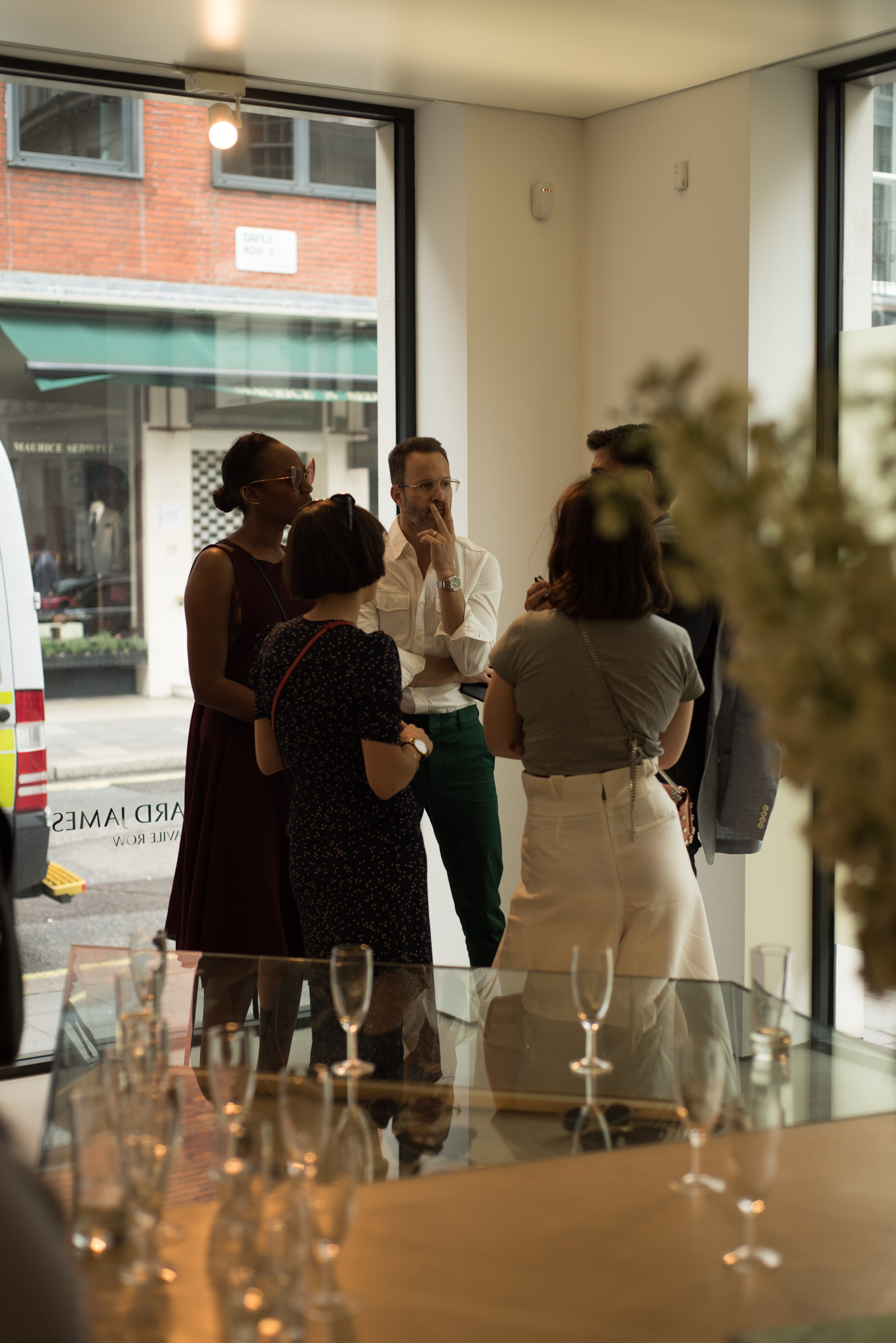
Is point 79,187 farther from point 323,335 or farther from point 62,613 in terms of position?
point 62,613

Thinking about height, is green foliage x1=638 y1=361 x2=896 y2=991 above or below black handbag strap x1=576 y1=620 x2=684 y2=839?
above

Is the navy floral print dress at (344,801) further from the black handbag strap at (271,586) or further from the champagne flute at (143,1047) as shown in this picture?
the champagne flute at (143,1047)

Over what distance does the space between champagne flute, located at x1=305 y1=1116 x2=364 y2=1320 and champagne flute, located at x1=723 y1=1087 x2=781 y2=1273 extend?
353 mm

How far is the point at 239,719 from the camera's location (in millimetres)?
3143

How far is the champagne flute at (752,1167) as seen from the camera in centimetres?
121

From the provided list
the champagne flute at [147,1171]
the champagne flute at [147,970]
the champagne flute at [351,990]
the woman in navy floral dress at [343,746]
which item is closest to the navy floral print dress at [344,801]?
the woman in navy floral dress at [343,746]

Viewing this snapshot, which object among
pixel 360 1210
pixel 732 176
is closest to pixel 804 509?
pixel 360 1210

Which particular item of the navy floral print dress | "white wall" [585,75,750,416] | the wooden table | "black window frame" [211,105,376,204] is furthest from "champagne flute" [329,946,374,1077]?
"black window frame" [211,105,376,204]

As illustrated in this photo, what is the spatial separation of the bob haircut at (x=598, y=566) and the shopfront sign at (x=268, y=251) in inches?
86.8

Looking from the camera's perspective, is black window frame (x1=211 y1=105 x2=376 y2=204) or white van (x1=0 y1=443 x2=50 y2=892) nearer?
white van (x1=0 y1=443 x2=50 y2=892)

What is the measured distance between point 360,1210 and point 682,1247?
0.33 m

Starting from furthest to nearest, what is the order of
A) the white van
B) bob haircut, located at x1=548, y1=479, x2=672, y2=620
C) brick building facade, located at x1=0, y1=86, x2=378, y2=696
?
brick building facade, located at x1=0, y1=86, x2=378, y2=696 → the white van → bob haircut, located at x1=548, y1=479, x2=672, y2=620

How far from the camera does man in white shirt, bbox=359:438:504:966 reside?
352 centimetres

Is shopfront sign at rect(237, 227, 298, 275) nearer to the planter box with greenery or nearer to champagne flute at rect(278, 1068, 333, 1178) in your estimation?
the planter box with greenery
